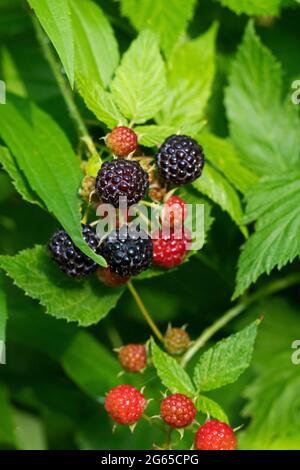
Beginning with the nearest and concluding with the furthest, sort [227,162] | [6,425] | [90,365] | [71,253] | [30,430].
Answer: [71,253], [227,162], [90,365], [6,425], [30,430]

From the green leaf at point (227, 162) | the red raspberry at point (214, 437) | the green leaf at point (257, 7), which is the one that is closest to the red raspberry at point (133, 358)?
the red raspberry at point (214, 437)

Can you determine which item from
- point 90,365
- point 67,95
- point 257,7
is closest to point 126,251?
point 67,95

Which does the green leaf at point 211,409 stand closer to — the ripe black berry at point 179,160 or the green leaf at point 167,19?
the ripe black berry at point 179,160

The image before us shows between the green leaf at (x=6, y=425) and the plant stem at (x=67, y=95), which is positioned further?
the green leaf at (x=6, y=425)

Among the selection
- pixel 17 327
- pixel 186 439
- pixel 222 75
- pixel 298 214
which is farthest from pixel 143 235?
pixel 222 75

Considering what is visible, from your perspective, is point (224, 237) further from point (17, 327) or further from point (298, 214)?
point (17, 327)

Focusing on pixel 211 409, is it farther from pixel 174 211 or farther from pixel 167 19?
pixel 167 19

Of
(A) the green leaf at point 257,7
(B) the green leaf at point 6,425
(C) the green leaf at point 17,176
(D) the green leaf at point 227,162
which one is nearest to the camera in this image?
(C) the green leaf at point 17,176
